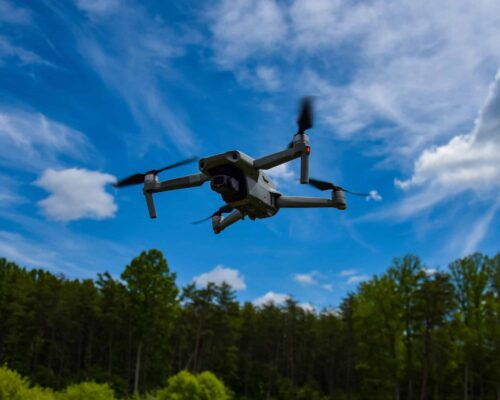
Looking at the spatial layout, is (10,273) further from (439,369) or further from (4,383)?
(439,369)

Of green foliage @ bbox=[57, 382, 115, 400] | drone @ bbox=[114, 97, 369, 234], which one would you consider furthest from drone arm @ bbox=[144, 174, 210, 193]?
green foliage @ bbox=[57, 382, 115, 400]

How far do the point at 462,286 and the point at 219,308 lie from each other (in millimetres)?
28430

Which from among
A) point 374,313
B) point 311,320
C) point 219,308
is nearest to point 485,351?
point 374,313

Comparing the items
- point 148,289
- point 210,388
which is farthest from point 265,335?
A: point 210,388

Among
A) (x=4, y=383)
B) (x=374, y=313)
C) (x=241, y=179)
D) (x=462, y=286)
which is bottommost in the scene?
(x=4, y=383)

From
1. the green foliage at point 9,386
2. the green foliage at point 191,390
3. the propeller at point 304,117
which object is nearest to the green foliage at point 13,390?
the green foliage at point 9,386

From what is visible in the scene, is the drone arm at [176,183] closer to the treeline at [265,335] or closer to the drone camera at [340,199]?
the drone camera at [340,199]

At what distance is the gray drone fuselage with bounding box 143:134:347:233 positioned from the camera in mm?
7695

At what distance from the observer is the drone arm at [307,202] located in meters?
8.52

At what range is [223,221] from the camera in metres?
9.15

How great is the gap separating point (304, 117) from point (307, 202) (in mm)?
1584

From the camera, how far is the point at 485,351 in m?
47.5

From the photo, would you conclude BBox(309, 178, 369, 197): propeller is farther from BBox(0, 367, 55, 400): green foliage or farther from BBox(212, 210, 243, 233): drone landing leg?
BBox(0, 367, 55, 400): green foliage

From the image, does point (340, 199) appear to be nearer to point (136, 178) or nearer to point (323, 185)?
point (323, 185)
